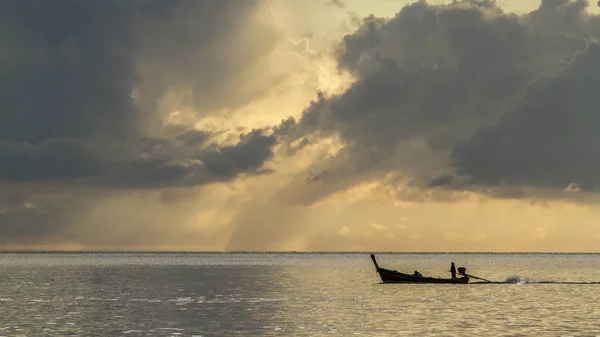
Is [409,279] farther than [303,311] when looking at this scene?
Yes

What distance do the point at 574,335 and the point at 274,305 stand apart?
105 ft

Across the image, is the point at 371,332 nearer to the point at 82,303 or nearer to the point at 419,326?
the point at 419,326

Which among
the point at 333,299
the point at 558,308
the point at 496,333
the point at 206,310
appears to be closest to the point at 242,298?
the point at 333,299

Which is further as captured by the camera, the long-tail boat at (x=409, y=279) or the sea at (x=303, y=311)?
the long-tail boat at (x=409, y=279)

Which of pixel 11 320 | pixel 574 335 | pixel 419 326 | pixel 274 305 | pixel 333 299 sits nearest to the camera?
pixel 574 335

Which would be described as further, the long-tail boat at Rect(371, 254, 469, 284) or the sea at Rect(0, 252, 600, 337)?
the long-tail boat at Rect(371, 254, 469, 284)

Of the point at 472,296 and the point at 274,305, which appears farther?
the point at 472,296

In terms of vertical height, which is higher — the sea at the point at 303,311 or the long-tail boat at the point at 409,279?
the long-tail boat at the point at 409,279

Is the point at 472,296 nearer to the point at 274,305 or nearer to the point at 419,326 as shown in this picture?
the point at 274,305

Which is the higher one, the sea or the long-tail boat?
the long-tail boat

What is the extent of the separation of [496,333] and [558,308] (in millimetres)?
22517

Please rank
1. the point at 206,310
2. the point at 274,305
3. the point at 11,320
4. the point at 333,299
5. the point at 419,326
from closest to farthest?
the point at 419,326 < the point at 11,320 < the point at 206,310 < the point at 274,305 < the point at 333,299

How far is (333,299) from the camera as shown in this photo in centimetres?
8962

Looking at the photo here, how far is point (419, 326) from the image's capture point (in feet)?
202
